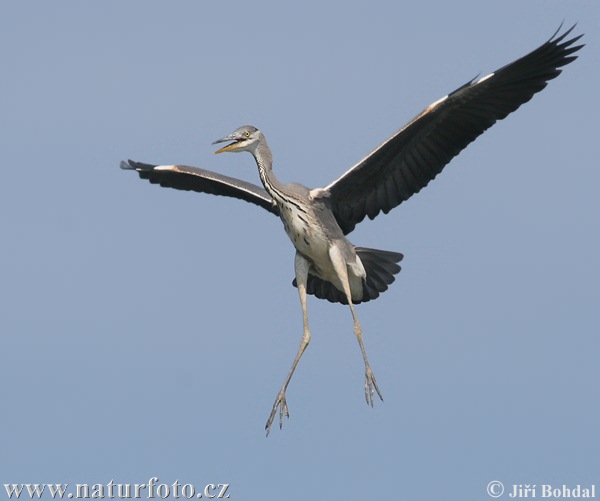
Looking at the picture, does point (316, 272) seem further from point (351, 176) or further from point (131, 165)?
point (131, 165)

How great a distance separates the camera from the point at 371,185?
1838cm

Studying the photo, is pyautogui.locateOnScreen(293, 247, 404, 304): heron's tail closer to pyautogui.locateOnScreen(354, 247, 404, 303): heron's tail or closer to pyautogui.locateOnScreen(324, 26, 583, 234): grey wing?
pyautogui.locateOnScreen(354, 247, 404, 303): heron's tail

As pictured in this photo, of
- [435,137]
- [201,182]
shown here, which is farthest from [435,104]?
[201,182]

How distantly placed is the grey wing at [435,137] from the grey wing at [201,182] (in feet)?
3.34

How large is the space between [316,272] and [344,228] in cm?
62

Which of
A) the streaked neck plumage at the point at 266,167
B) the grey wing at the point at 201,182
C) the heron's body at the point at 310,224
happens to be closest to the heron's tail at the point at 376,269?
the heron's body at the point at 310,224

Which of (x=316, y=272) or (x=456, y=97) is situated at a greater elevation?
(x=456, y=97)

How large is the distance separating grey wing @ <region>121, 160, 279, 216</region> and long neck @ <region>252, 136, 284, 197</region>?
1.64 ft

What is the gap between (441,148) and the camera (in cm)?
1792

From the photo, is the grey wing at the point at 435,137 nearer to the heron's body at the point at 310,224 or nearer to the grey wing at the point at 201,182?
the heron's body at the point at 310,224

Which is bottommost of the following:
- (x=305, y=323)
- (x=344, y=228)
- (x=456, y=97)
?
(x=305, y=323)

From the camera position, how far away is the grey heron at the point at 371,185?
17.4m

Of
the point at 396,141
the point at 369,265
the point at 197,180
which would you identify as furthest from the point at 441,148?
the point at 197,180

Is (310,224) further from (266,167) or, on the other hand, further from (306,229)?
(266,167)
